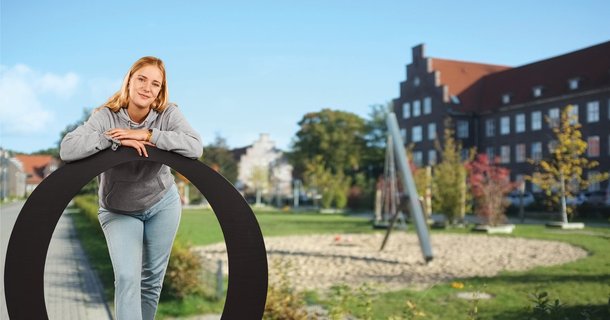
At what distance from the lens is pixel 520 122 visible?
46188mm

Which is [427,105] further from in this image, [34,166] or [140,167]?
[140,167]

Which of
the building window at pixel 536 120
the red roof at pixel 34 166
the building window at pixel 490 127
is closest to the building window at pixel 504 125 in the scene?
the building window at pixel 490 127

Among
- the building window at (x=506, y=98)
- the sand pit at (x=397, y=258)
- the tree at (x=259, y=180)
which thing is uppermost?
the building window at (x=506, y=98)

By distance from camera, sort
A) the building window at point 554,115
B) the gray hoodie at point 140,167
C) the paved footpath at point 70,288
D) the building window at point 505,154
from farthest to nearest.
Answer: the building window at point 505,154 < the building window at point 554,115 < the paved footpath at point 70,288 < the gray hoodie at point 140,167

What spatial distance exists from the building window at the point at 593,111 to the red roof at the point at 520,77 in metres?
1.21

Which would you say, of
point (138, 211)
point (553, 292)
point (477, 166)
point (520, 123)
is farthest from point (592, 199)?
point (138, 211)

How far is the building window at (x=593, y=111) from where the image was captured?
39.9 m

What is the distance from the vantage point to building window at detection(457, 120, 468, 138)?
49.7 m

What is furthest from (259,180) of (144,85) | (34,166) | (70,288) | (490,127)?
(144,85)

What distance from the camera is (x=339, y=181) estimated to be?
152 ft

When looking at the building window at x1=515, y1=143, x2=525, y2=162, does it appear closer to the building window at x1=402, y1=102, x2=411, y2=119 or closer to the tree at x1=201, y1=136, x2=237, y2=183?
the building window at x1=402, y1=102, x2=411, y2=119

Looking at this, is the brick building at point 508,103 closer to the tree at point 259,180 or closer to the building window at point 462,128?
the building window at point 462,128

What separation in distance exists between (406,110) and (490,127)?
8.31 meters

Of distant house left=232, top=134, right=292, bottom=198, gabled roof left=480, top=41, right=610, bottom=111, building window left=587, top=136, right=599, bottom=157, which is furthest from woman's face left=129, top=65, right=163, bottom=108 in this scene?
distant house left=232, top=134, right=292, bottom=198
